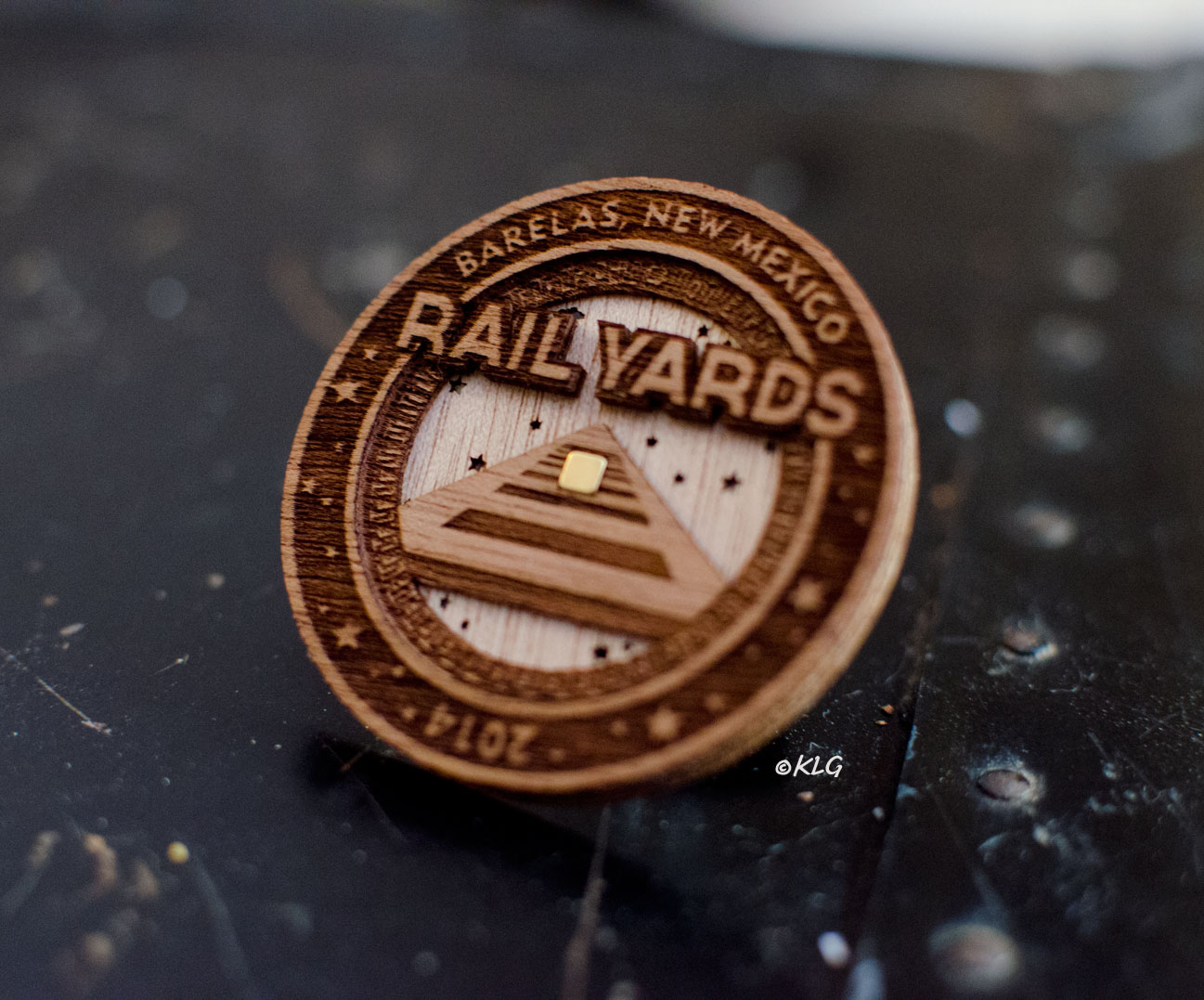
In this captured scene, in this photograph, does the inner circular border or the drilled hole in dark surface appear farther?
the drilled hole in dark surface

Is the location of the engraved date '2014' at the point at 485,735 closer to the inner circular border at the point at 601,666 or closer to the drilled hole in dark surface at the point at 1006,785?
the inner circular border at the point at 601,666

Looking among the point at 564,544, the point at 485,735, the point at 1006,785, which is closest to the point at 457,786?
the point at 485,735

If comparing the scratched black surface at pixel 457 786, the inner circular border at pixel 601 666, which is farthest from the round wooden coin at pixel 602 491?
the scratched black surface at pixel 457 786

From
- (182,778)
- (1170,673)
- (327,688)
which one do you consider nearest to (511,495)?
(327,688)

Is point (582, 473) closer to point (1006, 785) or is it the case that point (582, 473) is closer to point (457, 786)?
point (457, 786)

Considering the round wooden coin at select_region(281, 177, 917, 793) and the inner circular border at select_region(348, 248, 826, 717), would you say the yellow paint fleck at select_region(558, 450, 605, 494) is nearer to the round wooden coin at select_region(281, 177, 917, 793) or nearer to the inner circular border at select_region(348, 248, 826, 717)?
the round wooden coin at select_region(281, 177, 917, 793)

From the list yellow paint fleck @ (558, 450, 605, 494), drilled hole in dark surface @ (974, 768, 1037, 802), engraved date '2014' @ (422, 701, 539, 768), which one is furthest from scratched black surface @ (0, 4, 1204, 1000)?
yellow paint fleck @ (558, 450, 605, 494)
